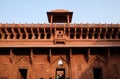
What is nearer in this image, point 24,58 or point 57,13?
point 24,58

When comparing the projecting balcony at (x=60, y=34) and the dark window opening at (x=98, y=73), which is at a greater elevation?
the projecting balcony at (x=60, y=34)

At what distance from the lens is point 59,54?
14953mm

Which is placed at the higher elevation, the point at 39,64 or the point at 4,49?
the point at 4,49

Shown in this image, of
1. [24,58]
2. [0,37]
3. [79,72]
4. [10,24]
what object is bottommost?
[79,72]

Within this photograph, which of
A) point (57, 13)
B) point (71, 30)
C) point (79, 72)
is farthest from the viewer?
point (57, 13)

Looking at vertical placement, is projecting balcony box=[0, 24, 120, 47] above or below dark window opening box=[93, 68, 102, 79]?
above

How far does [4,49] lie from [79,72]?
19.8 feet

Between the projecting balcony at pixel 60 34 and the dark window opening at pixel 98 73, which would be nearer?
the dark window opening at pixel 98 73

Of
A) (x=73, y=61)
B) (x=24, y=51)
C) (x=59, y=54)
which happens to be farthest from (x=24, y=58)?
(x=73, y=61)

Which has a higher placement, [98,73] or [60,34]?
[60,34]

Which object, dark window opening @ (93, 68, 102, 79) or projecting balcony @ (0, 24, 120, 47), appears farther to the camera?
projecting balcony @ (0, 24, 120, 47)

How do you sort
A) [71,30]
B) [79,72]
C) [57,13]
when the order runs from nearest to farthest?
[79,72] < [71,30] < [57,13]

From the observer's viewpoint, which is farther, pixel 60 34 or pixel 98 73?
pixel 60 34

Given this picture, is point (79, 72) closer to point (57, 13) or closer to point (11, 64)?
point (11, 64)
